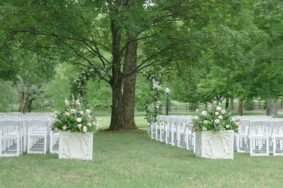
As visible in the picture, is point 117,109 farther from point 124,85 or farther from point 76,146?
point 76,146

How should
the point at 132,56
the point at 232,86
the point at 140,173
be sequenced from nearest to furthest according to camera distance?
the point at 140,173 < the point at 132,56 < the point at 232,86

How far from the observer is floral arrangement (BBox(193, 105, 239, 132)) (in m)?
14.0

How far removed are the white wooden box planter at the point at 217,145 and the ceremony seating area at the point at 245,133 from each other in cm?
78

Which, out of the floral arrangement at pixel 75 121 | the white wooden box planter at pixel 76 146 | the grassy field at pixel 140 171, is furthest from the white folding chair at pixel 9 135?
the white wooden box planter at pixel 76 146

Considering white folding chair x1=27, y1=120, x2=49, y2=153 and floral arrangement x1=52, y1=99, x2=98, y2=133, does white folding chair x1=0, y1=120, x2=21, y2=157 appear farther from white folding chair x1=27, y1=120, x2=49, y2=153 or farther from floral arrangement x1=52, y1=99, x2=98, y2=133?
floral arrangement x1=52, y1=99, x2=98, y2=133

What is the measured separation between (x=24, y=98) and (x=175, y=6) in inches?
1394

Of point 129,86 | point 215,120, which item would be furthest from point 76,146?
point 129,86

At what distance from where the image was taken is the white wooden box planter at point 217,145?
1392cm

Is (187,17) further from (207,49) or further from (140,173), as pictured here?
(140,173)

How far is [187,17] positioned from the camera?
2422 cm

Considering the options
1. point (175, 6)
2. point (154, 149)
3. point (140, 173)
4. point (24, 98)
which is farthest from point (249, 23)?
point (24, 98)

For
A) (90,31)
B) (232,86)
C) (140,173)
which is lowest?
(140,173)

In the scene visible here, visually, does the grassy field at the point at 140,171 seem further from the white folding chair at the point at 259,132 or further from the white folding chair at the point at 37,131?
the white folding chair at the point at 37,131

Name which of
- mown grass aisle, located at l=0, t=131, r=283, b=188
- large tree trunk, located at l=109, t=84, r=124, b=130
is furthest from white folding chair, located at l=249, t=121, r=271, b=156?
large tree trunk, located at l=109, t=84, r=124, b=130
